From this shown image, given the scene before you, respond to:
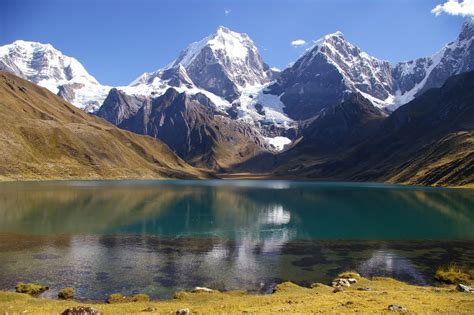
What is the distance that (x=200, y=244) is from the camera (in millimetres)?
65062

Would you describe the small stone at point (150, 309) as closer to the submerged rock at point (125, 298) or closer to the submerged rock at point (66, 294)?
the submerged rock at point (125, 298)

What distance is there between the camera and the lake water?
44125mm

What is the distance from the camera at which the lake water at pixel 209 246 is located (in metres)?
44.1

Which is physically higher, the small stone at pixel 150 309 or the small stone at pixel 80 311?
the small stone at pixel 80 311

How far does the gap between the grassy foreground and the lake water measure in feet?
13.1

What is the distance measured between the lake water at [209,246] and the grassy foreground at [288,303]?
4007mm

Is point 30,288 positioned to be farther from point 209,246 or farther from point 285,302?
point 209,246

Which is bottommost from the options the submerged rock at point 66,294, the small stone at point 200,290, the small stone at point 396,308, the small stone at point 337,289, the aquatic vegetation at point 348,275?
the submerged rock at point 66,294

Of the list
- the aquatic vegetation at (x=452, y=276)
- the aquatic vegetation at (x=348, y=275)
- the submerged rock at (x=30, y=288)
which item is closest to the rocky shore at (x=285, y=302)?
the submerged rock at (x=30, y=288)

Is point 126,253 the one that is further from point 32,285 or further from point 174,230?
point 174,230

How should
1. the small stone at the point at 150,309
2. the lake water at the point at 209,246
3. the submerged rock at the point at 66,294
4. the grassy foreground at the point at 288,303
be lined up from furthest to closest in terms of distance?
the lake water at the point at 209,246 → the submerged rock at the point at 66,294 → the small stone at the point at 150,309 → the grassy foreground at the point at 288,303

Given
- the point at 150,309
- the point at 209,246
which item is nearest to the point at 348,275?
the point at 150,309

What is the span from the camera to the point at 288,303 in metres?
31.5

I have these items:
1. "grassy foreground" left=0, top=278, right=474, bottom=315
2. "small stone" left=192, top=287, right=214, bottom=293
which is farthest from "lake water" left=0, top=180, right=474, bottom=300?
"grassy foreground" left=0, top=278, right=474, bottom=315
